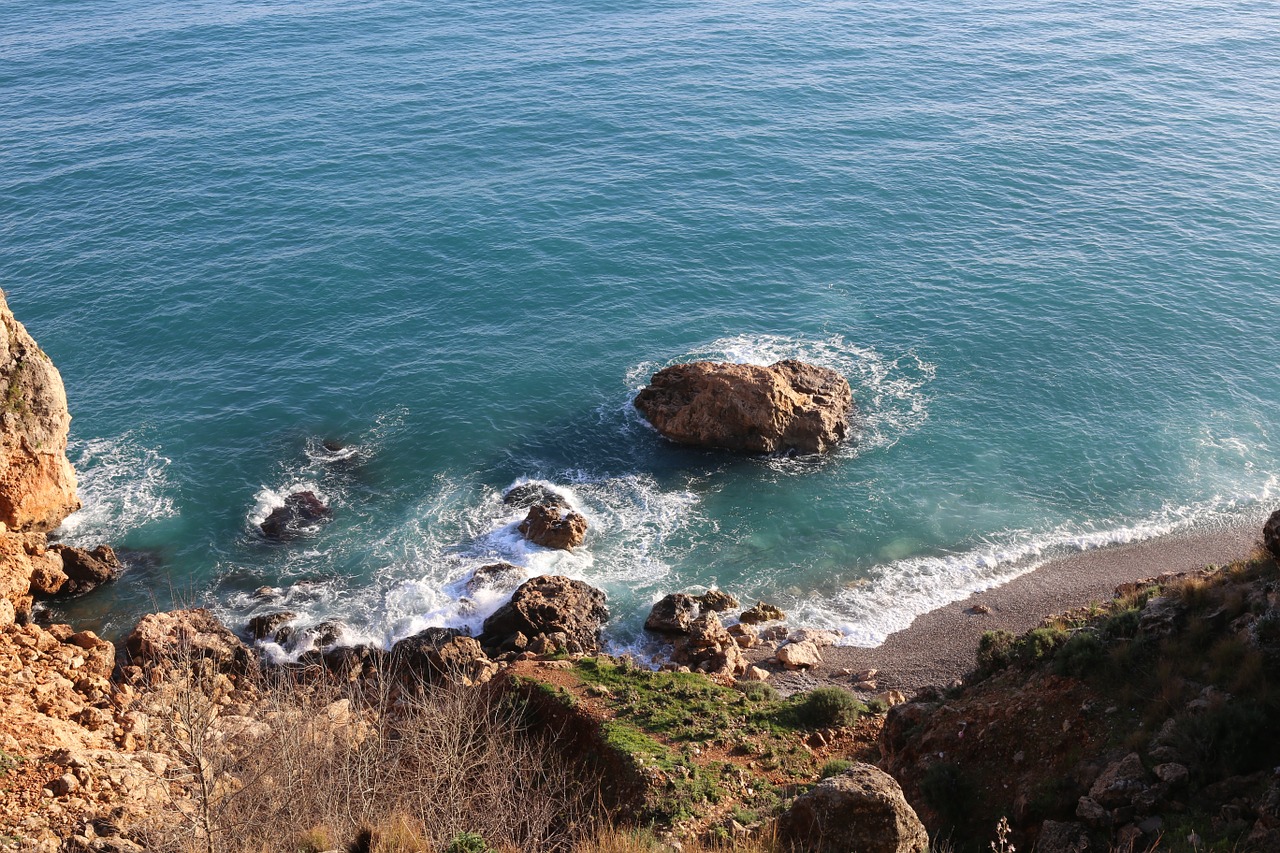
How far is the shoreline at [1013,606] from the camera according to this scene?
34094 millimetres

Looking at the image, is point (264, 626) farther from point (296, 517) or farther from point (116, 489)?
point (116, 489)

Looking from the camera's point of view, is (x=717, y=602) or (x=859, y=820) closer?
(x=859, y=820)

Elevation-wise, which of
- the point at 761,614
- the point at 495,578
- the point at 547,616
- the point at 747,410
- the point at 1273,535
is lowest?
the point at 761,614

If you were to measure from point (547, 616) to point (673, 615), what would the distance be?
4.83 m

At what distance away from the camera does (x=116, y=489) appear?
42781mm

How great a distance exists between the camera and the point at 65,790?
21719 millimetres

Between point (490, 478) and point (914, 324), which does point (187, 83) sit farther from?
point (914, 324)

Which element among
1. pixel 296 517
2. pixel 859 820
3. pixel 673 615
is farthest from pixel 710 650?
pixel 296 517

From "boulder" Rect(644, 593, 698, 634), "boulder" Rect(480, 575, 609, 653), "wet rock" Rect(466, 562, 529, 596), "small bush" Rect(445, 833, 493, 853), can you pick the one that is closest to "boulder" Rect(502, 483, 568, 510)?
"wet rock" Rect(466, 562, 529, 596)

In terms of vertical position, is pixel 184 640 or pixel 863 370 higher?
pixel 863 370

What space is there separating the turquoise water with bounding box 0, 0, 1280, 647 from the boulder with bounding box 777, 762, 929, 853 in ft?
63.3

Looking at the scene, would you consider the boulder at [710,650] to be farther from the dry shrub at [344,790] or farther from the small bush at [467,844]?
the small bush at [467,844]

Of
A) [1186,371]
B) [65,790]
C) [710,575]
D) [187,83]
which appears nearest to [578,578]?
[710,575]

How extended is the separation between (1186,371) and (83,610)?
5257cm
